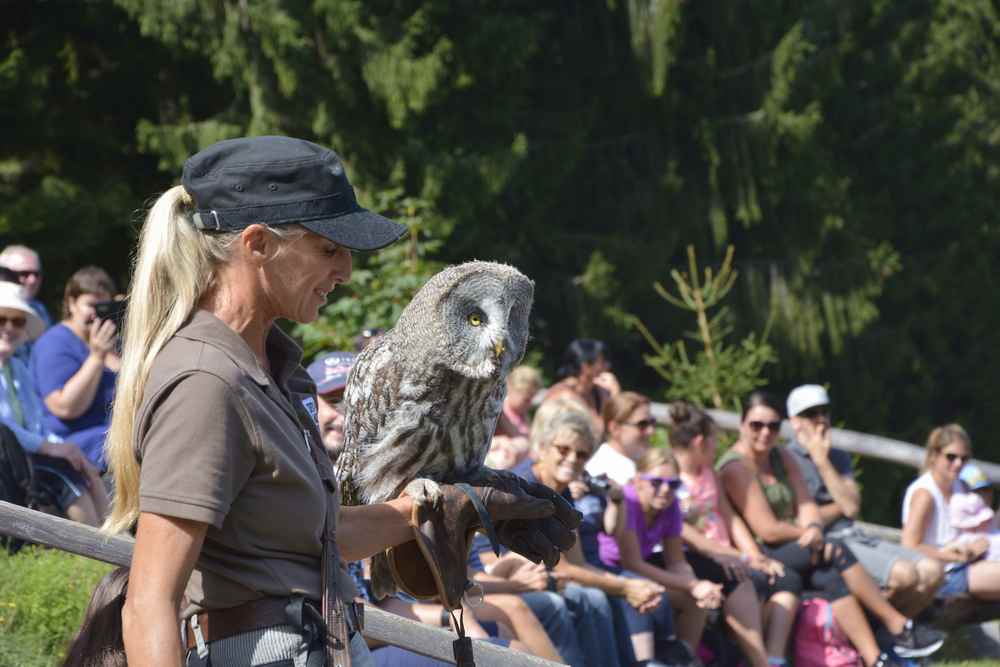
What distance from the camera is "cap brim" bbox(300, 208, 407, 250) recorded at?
2078 mm

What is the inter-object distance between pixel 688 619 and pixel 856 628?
2.90ft

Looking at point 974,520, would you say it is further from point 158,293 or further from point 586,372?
point 158,293

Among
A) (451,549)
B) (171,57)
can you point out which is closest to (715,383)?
(171,57)

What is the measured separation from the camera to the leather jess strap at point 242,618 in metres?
2.04

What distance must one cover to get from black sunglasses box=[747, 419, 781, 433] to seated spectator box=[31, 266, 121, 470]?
2912 mm

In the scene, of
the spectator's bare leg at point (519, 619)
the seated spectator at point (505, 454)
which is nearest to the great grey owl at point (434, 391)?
the spectator's bare leg at point (519, 619)

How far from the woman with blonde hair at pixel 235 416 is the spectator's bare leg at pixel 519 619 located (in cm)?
273

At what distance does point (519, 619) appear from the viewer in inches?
192

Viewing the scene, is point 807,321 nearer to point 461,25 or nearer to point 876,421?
point 876,421

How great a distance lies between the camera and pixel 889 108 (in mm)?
19484

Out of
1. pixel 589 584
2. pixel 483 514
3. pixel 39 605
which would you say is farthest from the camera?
pixel 589 584

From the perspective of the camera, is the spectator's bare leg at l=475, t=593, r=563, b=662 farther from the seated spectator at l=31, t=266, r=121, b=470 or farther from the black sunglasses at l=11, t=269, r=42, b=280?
the black sunglasses at l=11, t=269, r=42, b=280

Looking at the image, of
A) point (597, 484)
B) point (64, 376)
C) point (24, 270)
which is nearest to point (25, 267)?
point (24, 270)

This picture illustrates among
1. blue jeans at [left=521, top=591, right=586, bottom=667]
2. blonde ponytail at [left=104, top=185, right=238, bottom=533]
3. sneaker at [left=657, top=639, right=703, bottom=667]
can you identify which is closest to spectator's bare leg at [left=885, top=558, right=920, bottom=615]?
sneaker at [left=657, top=639, right=703, bottom=667]
